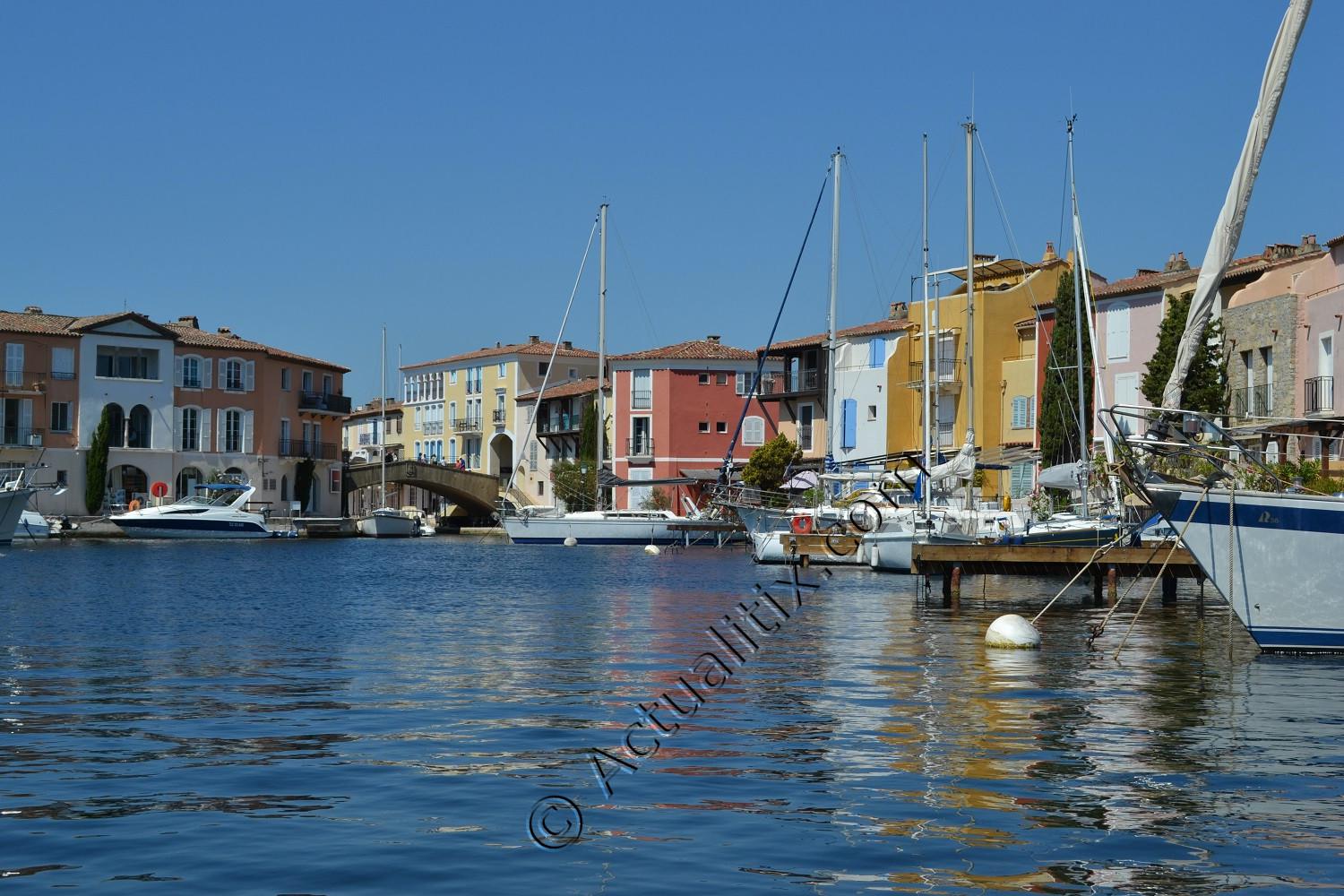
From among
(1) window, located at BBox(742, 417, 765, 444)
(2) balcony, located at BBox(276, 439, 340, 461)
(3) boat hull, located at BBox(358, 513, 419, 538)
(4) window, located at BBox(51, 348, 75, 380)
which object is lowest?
(3) boat hull, located at BBox(358, 513, 419, 538)

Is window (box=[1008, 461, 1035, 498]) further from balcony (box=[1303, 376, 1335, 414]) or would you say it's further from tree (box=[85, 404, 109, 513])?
tree (box=[85, 404, 109, 513])

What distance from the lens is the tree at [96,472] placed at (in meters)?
89.4

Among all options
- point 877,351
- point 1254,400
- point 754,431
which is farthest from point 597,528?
point 1254,400

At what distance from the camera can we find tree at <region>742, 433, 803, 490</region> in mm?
87938

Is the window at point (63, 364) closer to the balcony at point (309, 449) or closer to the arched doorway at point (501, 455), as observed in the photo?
the balcony at point (309, 449)

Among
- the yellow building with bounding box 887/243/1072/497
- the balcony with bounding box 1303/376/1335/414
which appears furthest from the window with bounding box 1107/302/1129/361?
the balcony with bounding box 1303/376/1335/414

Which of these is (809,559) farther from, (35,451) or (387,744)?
(35,451)

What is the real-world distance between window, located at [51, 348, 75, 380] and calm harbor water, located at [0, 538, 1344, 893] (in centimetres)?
6391

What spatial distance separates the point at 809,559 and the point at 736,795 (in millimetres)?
39574

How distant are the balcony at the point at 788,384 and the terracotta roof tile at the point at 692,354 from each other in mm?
5080

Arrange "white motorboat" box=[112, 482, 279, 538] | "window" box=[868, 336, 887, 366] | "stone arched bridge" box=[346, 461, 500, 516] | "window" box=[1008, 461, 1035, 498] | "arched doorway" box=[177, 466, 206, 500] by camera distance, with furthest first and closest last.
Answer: "stone arched bridge" box=[346, 461, 500, 516] → "arched doorway" box=[177, 466, 206, 500] → "window" box=[868, 336, 887, 366] → "white motorboat" box=[112, 482, 279, 538] → "window" box=[1008, 461, 1035, 498]

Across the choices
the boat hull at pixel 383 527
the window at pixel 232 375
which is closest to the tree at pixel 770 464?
the boat hull at pixel 383 527

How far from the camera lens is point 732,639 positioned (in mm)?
27953

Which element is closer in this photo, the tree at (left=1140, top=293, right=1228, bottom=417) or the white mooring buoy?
the white mooring buoy
